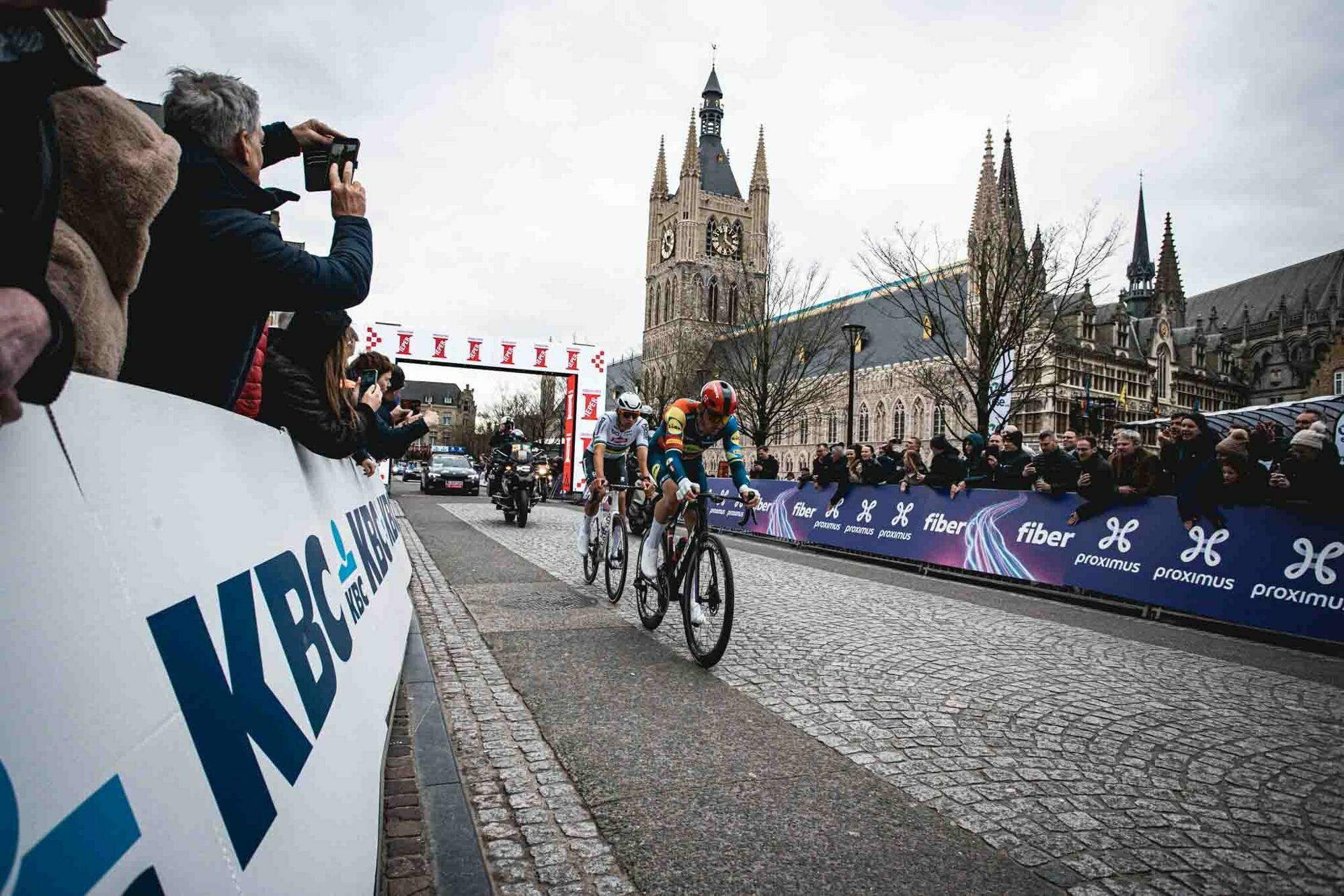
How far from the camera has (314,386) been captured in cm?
340

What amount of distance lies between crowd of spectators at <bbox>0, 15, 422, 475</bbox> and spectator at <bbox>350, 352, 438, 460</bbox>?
918 millimetres

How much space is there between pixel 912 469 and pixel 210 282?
1267cm

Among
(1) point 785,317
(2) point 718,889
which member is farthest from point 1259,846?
(1) point 785,317

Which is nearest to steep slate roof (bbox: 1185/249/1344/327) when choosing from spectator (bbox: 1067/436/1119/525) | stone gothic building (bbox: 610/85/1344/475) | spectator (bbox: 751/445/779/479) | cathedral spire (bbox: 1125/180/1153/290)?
stone gothic building (bbox: 610/85/1344/475)

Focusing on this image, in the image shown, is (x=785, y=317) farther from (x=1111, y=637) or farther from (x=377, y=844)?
(x=377, y=844)

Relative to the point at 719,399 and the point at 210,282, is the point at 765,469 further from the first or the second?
the point at 210,282

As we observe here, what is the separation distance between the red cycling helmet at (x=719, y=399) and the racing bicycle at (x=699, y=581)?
628mm

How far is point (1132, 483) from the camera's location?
9.27m

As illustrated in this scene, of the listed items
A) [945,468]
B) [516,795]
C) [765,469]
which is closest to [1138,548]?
[945,468]

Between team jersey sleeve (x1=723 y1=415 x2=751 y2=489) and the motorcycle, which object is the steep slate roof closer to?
the motorcycle

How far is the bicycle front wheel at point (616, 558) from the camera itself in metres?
7.62

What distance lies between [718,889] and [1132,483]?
859 centimetres

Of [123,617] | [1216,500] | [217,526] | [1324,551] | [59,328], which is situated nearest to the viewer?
[59,328]

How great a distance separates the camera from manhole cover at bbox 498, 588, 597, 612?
23.5ft
